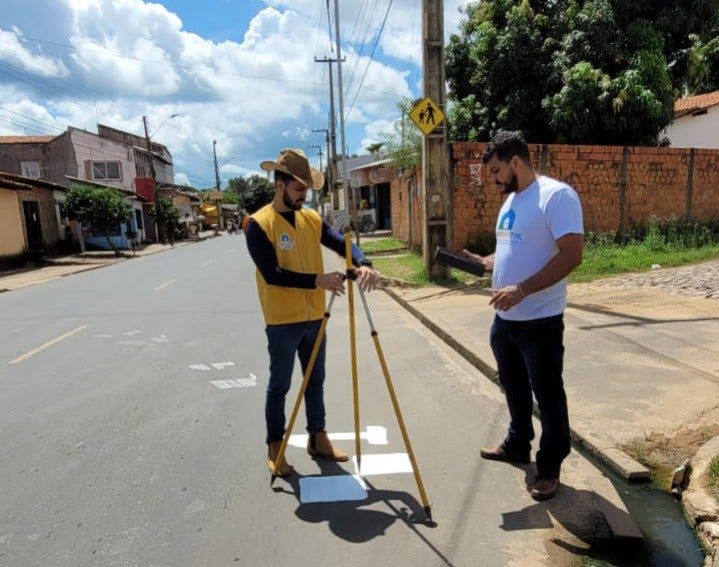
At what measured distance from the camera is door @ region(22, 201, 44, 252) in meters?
25.5

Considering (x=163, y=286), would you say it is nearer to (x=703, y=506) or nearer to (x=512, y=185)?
(x=512, y=185)

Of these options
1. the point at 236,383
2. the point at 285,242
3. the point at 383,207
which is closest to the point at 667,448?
the point at 285,242

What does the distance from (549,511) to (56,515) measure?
271 centimetres

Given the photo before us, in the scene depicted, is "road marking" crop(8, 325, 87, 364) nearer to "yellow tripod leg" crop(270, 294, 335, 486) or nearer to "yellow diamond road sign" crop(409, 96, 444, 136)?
"yellow tripod leg" crop(270, 294, 335, 486)

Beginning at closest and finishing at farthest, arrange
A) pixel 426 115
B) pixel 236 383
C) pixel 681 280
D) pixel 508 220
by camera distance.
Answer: pixel 508 220, pixel 236 383, pixel 681 280, pixel 426 115

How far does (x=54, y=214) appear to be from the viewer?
28625 millimetres

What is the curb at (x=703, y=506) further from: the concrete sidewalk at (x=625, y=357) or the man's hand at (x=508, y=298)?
the man's hand at (x=508, y=298)

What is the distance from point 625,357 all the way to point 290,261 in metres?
3.83

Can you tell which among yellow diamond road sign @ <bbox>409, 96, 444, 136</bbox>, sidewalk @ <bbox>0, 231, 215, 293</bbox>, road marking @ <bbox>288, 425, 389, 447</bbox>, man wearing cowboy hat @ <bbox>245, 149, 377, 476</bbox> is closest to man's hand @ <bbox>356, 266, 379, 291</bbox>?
man wearing cowboy hat @ <bbox>245, 149, 377, 476</bbox>

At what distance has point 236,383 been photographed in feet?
18.4

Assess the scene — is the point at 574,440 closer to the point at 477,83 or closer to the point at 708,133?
the point at 477,83

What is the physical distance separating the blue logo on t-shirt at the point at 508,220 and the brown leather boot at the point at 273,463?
6.31 feet

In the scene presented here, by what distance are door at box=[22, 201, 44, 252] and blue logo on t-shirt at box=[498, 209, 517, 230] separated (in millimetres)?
26514

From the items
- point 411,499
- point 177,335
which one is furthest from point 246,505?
point 177,335
